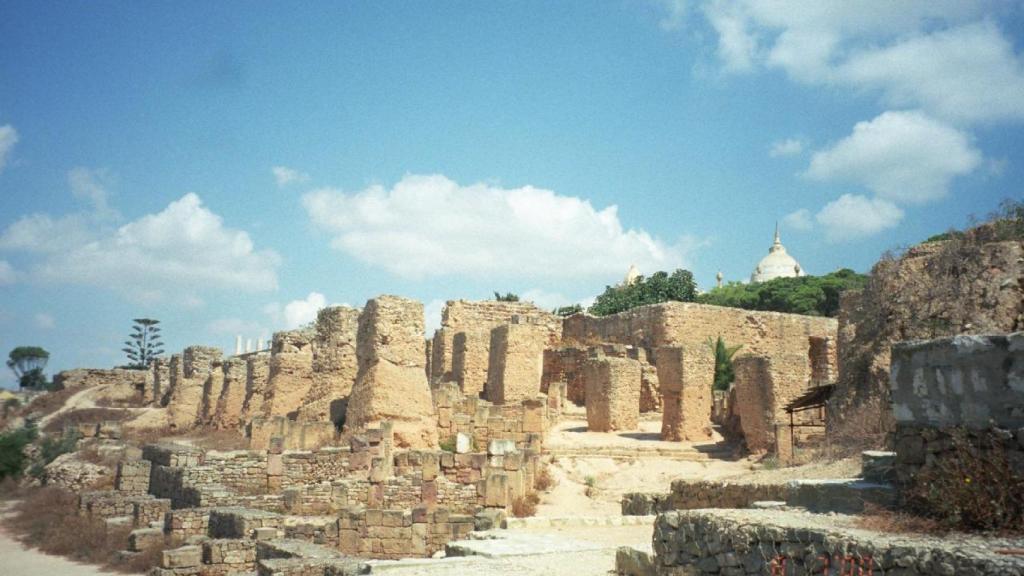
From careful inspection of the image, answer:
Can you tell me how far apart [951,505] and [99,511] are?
49.9 ft

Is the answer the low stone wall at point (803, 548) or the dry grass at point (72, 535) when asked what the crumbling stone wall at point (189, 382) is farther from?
the low stone wall at point (803, 548)

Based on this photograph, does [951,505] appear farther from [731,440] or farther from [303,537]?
[731,440]

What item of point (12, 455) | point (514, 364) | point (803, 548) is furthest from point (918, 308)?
point (12, 455)

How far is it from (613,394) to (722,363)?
7.73 m

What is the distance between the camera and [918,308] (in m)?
11.8

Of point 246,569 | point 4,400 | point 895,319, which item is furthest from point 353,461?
point 4,400

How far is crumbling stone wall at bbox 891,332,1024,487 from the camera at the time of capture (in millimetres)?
5461

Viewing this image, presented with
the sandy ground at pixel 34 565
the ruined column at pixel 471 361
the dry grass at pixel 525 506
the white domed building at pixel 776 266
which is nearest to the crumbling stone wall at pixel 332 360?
the ruined column at pixel 471 361

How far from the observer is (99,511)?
629 inches

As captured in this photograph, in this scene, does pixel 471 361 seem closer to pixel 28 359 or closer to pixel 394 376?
pixel 394 376

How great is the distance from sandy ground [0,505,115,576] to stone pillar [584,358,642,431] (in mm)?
11409

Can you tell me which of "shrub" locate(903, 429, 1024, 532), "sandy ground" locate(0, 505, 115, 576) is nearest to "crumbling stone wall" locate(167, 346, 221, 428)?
"sandy ground" locate(0, 505, 115, 576)

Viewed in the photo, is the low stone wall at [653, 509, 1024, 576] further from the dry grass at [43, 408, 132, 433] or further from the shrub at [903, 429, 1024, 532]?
the dry grass at [43, 408, 132, 433]

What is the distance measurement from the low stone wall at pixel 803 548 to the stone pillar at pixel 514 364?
1528 cm
